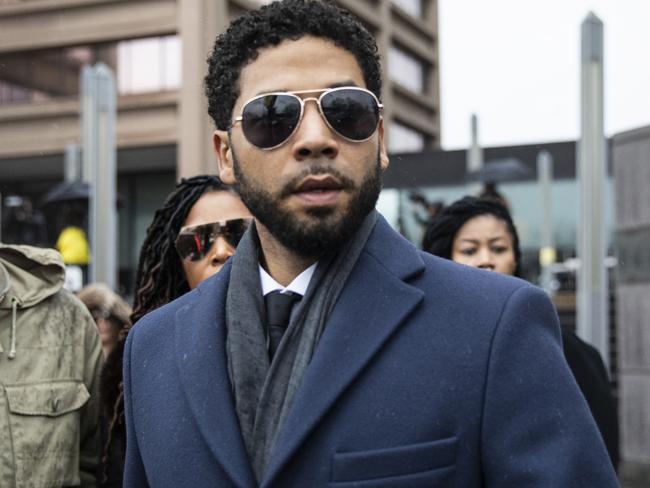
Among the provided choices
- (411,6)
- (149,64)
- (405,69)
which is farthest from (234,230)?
(411,6)

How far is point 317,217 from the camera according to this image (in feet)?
7.18

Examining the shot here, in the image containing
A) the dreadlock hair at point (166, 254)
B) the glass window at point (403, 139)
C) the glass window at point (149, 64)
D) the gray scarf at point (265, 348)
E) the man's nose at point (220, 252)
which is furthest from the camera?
the glass window at point (403, 139)

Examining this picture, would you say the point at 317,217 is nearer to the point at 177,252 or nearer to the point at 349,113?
the point at 349,113

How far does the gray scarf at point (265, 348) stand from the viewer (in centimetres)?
214

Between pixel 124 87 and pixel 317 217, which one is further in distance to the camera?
pixel 124 87

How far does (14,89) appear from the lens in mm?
36938

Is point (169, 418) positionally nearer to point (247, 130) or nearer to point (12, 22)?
point (247, 130)

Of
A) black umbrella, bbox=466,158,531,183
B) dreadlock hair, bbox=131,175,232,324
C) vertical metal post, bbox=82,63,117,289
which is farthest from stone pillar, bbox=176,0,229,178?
dreadlock hair, bbox=131,175,232,324

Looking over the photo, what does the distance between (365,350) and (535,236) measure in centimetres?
2947

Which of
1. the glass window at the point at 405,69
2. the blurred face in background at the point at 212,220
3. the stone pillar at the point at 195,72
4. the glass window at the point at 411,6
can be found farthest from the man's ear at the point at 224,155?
the glass window at the point at 411,6

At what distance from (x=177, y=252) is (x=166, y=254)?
2.0 inches

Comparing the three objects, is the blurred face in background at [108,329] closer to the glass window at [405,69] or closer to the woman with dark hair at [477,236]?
the woman with dark hair at [477,236]

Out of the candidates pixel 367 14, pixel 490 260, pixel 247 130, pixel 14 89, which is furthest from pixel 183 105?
pixel 247 130

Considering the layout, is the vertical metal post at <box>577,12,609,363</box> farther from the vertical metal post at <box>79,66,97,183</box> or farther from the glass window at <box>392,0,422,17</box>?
the glass window at <box>392,0,422,17</box>
